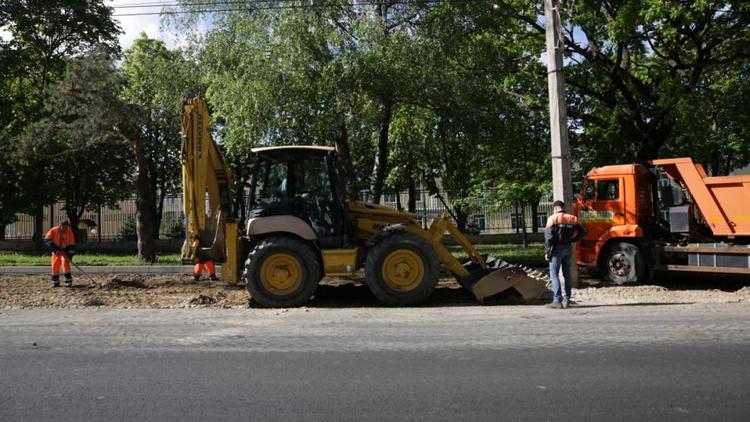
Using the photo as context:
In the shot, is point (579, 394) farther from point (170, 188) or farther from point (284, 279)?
point (170, 188)

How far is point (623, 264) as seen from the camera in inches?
536

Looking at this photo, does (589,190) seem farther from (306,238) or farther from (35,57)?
(35,57)

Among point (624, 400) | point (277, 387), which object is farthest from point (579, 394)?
point (277, 387)

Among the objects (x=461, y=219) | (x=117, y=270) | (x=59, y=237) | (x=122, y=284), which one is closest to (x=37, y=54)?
(x=117, y=270)

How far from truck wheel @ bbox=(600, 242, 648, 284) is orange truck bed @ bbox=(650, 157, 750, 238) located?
5.18 feet

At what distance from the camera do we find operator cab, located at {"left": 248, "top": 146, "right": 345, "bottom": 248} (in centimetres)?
1077

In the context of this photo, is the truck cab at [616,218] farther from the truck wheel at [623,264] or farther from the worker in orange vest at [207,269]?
the worker in orange vest at [207,269]

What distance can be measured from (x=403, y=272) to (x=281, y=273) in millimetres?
2094

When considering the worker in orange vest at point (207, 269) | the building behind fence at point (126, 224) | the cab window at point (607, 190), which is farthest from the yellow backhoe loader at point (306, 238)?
the building behind fence at point (126, 224)

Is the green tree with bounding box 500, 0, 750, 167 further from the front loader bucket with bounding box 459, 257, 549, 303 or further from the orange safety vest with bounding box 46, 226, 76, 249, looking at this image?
the orange safety vest with bounding box 46, 226, 76, 249

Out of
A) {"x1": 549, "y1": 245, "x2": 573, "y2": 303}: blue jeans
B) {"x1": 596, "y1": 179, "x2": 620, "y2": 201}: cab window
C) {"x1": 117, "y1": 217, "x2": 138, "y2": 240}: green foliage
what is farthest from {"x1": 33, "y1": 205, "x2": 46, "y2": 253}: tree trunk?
{"x1": 549, "y1": 245, "x2": 573, "y2": 303}: blue jeans

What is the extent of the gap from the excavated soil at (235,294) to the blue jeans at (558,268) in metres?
0.73

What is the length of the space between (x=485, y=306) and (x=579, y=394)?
5.42m

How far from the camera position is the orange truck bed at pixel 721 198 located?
12.6 meters
